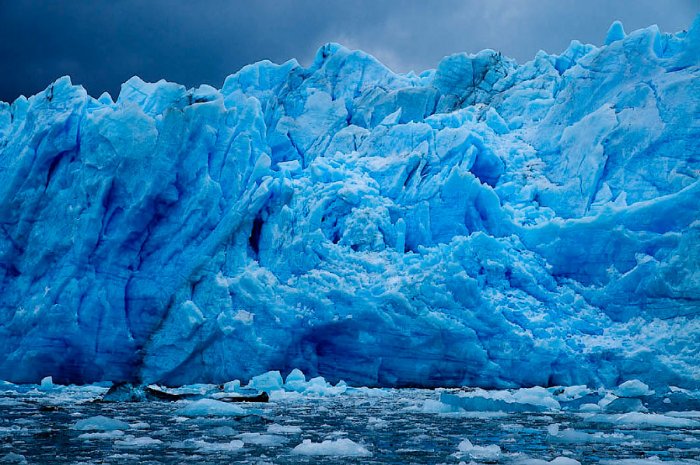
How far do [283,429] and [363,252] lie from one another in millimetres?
8029

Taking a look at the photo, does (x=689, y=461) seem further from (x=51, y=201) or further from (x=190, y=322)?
(x=51, y=201)

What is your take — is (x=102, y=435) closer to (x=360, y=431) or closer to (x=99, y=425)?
(x=99, y=425)

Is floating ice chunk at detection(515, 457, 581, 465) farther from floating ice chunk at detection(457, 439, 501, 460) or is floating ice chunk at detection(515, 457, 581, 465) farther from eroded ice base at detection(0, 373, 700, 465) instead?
floating ice chunk at detection(457, 439, 501, 460)

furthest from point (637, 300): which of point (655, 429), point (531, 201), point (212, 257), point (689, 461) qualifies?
point (689, 461)

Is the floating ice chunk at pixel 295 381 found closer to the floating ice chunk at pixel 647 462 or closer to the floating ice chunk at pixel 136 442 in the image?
the floating ice chunk at pixel 136 442

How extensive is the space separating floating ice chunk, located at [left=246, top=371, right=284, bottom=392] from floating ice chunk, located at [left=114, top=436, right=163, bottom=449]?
6.92 meters

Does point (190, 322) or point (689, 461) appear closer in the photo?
point (689, 461)

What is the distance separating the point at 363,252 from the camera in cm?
1413

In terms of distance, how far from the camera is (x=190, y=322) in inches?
522

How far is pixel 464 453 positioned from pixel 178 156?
11.1 m

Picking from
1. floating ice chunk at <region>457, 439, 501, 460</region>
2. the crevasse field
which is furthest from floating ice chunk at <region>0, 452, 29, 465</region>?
the crevasse field

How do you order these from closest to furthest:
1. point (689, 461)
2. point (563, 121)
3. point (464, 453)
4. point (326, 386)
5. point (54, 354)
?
1. point (689, 461)
2. point (464, 453)
3. point (326, 386)
4. point (54, 354)
5. point (563, 121)

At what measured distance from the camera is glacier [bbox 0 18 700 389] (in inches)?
511

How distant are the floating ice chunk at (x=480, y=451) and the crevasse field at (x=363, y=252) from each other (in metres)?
Result: 5.74
